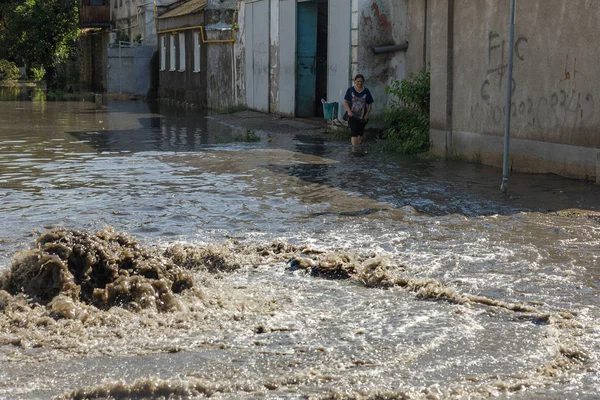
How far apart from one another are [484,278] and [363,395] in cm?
276

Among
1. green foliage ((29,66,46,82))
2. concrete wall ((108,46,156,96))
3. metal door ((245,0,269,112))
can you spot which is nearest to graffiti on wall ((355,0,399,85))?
metal door ((245,0,269,112))

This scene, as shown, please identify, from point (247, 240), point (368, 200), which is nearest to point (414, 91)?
point (368, 200)

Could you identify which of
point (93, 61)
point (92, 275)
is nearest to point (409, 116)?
point (92, 275)

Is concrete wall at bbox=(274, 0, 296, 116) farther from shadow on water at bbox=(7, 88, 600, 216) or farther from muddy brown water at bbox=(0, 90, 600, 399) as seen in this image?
muddy brown water at bbox=(0, 90, 600, 399)

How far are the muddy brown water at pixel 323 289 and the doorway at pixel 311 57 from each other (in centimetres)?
993

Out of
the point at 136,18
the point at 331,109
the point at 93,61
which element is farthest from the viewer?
the point at 93,61

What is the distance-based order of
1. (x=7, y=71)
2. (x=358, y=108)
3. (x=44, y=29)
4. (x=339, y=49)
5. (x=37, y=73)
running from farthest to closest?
(x=37, y=73)
(x=7, y=71)
(x=44, y=29)
(x=339, y=49)
(x=358, y=108)

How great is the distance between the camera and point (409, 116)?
696 inches

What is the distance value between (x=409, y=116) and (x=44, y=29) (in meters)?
42.0

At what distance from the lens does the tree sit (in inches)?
2124

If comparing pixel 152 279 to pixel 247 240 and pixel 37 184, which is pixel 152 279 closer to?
pixel 247 240

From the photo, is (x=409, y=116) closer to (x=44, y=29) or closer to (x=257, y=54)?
(x=257, y=54)

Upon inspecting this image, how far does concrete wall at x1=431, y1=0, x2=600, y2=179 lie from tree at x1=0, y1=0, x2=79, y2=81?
4335 centimetres

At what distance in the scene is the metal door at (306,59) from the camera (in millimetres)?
23578
